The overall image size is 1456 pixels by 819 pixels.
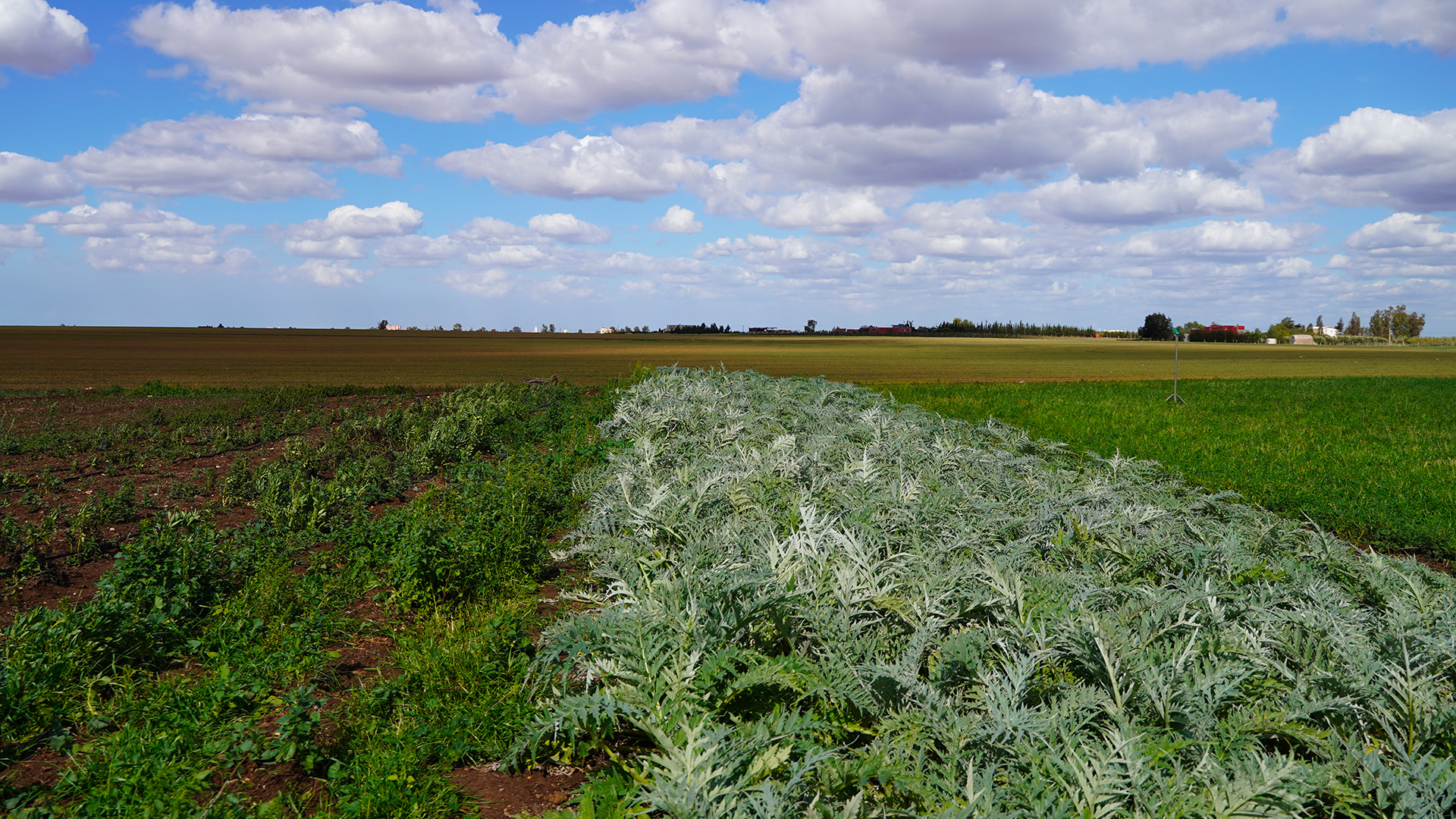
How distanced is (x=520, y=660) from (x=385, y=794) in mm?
1085

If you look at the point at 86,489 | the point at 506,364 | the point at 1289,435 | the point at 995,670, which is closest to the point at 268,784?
the point at 995,670

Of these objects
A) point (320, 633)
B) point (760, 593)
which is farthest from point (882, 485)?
point (320, 633)

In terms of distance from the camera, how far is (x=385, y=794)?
9.42ft

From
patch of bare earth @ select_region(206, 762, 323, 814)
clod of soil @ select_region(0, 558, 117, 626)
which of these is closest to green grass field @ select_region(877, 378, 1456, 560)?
patch of bare earth @ select_region(206, 762, 323, 814)

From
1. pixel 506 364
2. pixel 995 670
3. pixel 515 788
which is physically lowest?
pixel 515 788

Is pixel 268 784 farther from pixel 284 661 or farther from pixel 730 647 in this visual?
pixel 730 647

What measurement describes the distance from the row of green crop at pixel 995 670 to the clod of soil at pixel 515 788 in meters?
0.10

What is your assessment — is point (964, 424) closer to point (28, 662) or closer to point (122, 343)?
point (28, 662)

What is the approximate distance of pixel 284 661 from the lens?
4117 mm

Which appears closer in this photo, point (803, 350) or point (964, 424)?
point (964, 424)

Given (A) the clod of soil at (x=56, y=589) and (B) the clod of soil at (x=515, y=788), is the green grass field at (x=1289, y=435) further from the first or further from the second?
(A) the clod of soil at (x=56, y=589)

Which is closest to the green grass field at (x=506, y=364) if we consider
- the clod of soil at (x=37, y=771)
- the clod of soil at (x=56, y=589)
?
the clod of soil at (x=56, y=589)

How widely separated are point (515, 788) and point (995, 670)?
1938mm

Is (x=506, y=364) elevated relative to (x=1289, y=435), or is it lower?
elevated
